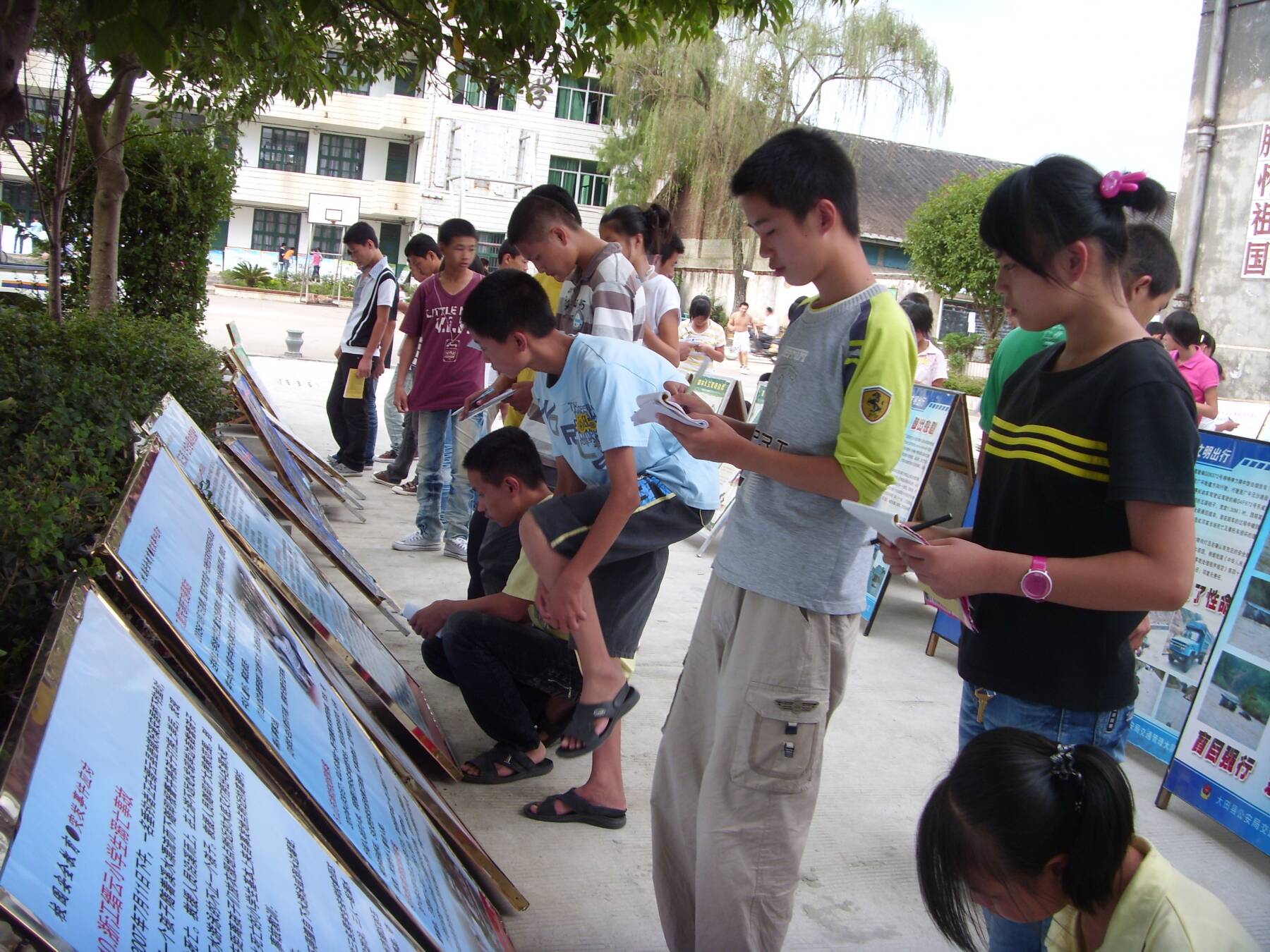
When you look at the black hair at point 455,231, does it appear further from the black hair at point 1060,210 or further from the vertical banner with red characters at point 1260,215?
the vertical banner with red characters at point 1260,215

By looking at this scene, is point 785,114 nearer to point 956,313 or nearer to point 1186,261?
point 956,313

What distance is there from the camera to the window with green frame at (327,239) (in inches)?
1738

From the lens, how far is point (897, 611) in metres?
6.16

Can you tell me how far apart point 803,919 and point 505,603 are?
1317mm

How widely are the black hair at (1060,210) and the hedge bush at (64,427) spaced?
65.1 inches

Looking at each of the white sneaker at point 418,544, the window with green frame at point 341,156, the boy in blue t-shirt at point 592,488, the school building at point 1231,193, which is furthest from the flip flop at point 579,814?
the window with green frame at point 341,156

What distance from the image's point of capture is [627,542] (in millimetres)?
3059

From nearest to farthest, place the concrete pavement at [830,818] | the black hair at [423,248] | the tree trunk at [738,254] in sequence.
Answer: the concrete pavement at [830,818] → the black hair at [423,248] → the tree trunk at [738,254]

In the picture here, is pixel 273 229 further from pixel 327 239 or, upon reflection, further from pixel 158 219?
pixel 158 219

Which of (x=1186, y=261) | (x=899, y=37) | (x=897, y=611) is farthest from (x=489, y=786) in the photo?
(x=899, y=37)

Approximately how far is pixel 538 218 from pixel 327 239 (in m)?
43.6

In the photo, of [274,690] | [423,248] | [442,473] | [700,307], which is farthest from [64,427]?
[700,307]

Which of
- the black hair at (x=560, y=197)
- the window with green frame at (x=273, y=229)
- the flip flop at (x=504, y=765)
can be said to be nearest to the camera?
the flip flop at (x=504, y=765)

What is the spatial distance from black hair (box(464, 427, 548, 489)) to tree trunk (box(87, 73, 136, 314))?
425 cm
